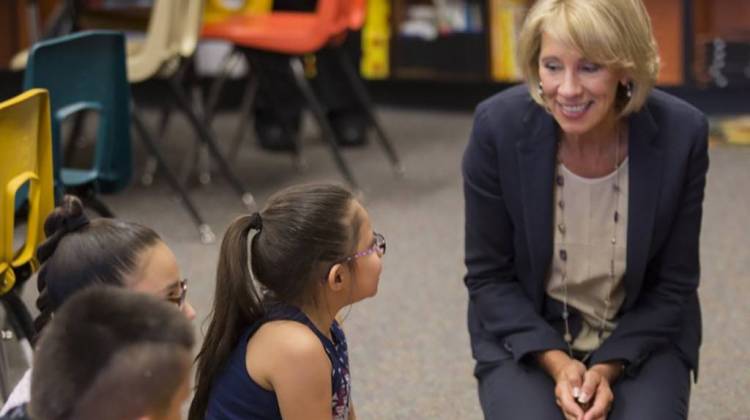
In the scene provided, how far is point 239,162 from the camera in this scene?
16.1 feet

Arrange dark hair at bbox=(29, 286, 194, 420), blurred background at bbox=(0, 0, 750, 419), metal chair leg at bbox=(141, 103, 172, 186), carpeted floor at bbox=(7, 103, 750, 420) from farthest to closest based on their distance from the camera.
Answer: metal chair leg at bbox=(141, 103, 172, 186) → blurred background at bbox=(0, 0, 750, 419) → carpeted floor at bbox=(7, 103, 750, 420) → dark hair at bbox=(29, 286, 194, 420)

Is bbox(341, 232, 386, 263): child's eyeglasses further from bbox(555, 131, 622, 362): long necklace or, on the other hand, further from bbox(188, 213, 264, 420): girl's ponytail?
bbox(555, 131, 622, 362): long necklace

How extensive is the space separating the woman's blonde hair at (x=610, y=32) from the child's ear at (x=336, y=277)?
0.50 metres

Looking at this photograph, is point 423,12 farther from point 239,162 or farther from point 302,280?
point 302,280

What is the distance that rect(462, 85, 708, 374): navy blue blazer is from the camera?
82.5 inches

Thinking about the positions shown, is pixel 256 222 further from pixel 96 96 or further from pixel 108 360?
pixel 96 96

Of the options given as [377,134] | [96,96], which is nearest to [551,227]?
[96,96]

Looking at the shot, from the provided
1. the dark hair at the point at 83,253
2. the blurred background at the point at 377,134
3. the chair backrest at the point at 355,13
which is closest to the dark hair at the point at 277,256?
the dark hair at the point at 83,253

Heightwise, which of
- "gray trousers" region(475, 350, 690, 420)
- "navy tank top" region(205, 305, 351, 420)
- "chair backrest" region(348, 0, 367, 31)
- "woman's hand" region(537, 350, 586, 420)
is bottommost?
"gray trousers" region(475, 350, 690, 420)

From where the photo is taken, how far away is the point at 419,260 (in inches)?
147

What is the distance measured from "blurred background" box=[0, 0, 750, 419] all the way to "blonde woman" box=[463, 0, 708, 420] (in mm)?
603

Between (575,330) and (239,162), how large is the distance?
2865 mm

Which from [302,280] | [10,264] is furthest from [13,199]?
[302,280]

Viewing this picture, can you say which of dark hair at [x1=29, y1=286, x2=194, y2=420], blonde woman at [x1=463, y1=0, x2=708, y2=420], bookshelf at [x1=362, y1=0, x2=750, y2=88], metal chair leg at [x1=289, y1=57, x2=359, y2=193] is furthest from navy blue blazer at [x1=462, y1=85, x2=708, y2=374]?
bookshelf at [x1=362, y1=0, x2=750, y2=88]
